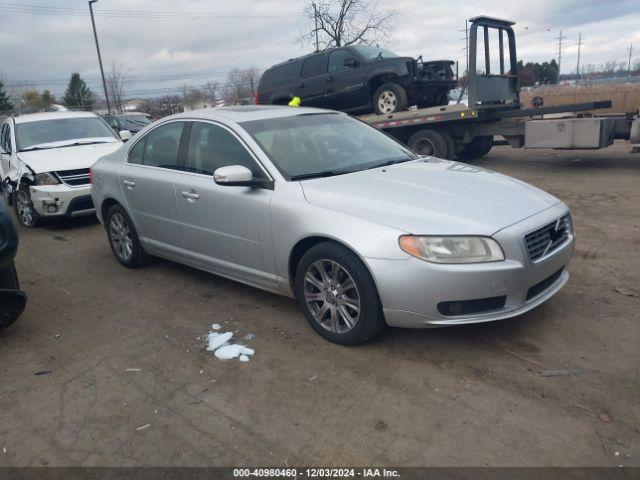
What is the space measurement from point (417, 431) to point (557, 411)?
77cm

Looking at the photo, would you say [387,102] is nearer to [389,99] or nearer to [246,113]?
[389,99]

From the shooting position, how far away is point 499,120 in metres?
10.8

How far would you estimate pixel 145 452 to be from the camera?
277 centimetres

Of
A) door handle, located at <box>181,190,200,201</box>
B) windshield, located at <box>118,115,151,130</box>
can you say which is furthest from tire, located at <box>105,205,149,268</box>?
windshield, located at <box>118,115,151,130</box>

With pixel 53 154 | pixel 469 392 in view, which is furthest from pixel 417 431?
pixel 53 154

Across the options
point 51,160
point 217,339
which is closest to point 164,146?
point 217,339

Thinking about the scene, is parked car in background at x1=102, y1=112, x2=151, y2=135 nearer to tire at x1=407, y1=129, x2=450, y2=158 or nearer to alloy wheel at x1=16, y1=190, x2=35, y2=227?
A: alloy wheel at x1=16, y1=190, x2=35, y2=227

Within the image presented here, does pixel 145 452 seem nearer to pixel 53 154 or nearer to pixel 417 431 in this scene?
pixel 417 431

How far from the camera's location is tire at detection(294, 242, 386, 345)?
3.48 meters

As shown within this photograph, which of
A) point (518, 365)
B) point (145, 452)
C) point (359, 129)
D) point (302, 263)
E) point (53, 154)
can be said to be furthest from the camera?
point (53, 154)

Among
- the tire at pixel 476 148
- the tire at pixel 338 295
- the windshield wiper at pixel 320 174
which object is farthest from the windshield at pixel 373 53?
the tire at pixel 338 295

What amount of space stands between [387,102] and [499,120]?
89.8 inches

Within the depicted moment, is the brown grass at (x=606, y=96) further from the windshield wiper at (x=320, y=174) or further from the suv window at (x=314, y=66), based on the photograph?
the windshield wiper at (x=320, y=174)

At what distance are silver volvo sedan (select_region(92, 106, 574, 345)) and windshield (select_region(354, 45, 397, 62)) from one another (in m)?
6.70
